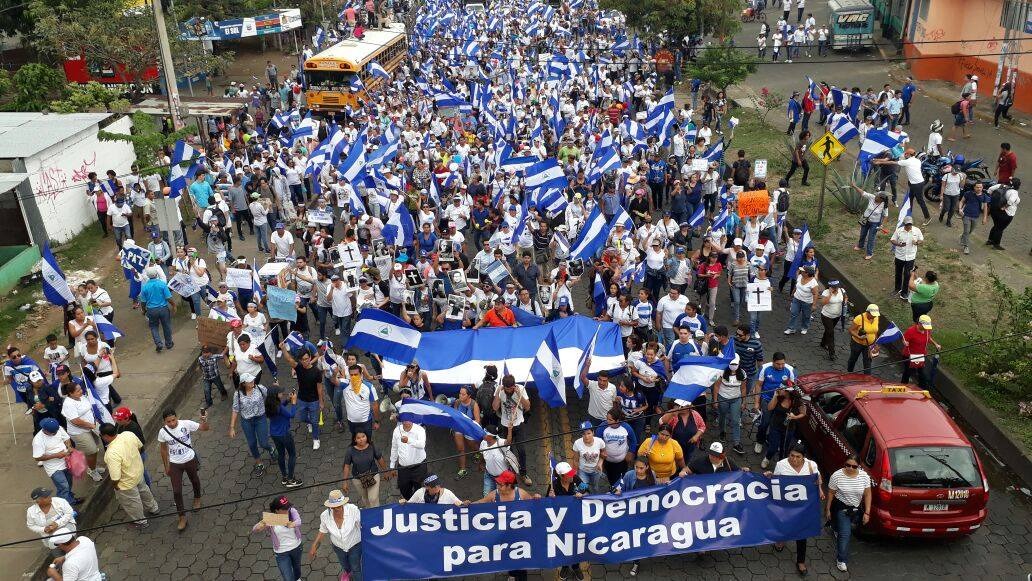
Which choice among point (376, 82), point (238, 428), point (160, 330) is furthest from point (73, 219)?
point (376, 82)

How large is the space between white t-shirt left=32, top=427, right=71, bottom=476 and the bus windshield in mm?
22772

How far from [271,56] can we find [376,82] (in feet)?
63.7

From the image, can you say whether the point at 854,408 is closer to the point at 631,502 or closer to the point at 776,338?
the point at 631,502

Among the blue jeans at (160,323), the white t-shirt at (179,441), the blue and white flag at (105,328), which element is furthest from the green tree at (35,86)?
the white t-shirt at (179,441)

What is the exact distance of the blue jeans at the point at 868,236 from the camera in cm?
1647

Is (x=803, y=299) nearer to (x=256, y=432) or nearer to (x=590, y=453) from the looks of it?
(x=590, y=453)

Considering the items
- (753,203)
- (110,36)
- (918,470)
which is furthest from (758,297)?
(110,36)

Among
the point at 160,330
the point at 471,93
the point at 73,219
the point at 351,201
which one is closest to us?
the point at 160,330

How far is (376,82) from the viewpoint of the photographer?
32.6 meters

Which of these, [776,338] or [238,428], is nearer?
[238,428]

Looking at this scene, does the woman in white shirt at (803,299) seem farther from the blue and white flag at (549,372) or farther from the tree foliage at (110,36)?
the tree foliage at (110,36)

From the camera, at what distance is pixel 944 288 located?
50.3 ft

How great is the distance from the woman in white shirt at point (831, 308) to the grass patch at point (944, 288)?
5.35 feet

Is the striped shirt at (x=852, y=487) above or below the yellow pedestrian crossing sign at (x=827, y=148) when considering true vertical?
below
